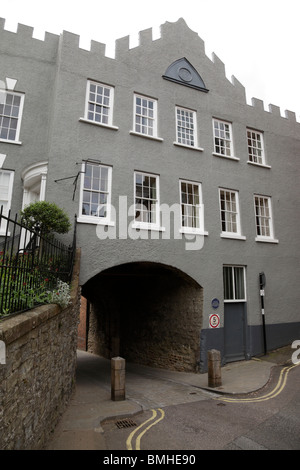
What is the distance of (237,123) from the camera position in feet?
49.6

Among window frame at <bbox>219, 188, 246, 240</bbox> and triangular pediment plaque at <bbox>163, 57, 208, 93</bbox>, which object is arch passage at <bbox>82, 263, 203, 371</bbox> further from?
triangular pediment plaque at <bbox>163, 57, 208, 93</bbox>

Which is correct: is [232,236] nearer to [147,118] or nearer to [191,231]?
[191,231]

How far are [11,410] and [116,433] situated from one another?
330cm

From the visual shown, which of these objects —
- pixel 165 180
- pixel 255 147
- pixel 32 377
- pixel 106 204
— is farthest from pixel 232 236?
pixel 32 377

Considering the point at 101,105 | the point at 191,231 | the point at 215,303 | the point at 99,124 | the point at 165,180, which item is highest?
the point at 101,105

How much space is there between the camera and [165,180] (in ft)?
41.1

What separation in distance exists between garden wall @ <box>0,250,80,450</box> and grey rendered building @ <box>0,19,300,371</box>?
395cm

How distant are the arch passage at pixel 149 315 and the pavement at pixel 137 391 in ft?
2.59

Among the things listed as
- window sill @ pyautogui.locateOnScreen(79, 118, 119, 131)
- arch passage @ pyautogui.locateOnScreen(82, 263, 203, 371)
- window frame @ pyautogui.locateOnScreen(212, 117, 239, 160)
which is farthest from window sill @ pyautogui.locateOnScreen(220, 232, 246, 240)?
window sill @ pyautogui.locateOnScreen(79, 118, 119, 131)

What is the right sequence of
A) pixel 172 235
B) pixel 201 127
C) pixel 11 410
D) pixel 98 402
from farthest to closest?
pixel 201 127
pixel 172 235
pixel 98 402
pixel 11 410

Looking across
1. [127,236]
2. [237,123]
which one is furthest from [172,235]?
[237,123]

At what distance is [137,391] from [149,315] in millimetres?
5233
